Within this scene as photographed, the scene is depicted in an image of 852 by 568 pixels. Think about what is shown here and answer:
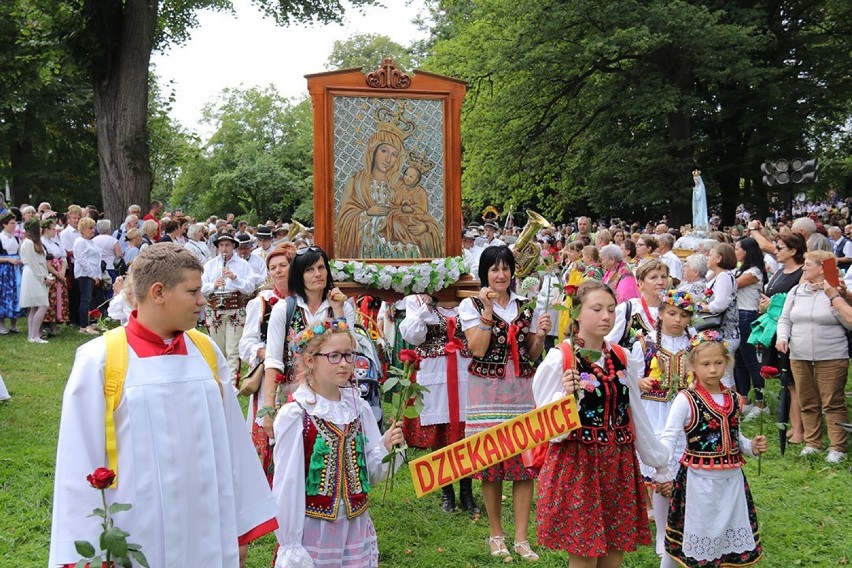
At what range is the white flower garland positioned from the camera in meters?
5.45

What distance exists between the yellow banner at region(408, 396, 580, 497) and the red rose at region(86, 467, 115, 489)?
5.52 feet

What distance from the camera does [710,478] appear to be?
4.70 meters

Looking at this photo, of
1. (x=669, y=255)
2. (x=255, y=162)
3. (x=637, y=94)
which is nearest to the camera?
(x=669, y=255)

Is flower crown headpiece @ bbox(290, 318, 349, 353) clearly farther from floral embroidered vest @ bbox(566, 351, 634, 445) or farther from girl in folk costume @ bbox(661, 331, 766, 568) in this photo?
girl in folk costume @ bbox(661, 331, 766, 568)

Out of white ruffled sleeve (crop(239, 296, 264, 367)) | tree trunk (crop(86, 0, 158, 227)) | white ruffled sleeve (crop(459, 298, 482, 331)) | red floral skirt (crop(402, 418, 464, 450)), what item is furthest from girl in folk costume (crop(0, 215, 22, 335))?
white ruffled sleeve (crop(459, 298, 482, 331))

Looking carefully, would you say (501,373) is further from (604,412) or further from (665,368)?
(665,368)

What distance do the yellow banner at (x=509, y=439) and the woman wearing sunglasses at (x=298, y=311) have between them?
4.67 feet

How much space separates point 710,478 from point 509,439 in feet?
4.64

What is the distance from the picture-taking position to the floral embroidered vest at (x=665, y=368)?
5969mm

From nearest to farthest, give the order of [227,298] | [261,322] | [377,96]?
[377,96]
[261,322]
[227,298]

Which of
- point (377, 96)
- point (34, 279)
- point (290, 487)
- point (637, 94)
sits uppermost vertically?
point (637, 94)

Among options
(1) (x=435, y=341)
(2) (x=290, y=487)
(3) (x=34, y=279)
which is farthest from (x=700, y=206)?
(2) (x=290, y=487)

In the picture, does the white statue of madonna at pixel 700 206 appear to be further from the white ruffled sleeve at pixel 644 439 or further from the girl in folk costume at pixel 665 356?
the white ruffled sleeve at pixel 644 439

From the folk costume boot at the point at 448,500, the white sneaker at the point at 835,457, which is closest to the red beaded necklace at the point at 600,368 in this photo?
the folk costume boot at the point at 448,500
